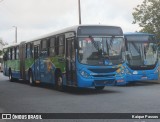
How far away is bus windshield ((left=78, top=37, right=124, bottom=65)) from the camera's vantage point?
1667 cm

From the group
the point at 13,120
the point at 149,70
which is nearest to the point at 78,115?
the point at 13,120

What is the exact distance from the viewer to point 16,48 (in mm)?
28906

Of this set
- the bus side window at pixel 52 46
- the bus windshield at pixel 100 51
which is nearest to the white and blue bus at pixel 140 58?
the bus side window at pixel 52 46

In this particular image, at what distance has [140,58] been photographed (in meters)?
22.2

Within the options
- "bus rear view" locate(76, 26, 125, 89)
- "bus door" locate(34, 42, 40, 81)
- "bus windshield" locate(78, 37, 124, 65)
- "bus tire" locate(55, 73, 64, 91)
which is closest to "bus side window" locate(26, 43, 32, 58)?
"bus door" locate(34, 42, 40, 81)

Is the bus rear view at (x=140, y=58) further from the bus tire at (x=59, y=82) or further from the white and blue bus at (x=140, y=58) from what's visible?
the bus tire at (x=59, y=82)

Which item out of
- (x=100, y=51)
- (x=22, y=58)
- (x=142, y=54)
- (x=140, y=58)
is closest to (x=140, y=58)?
(x=140, y=58)

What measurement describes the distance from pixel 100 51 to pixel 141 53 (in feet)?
19.7

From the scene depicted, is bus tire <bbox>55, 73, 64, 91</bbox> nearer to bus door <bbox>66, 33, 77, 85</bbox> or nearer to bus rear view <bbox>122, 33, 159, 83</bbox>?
bus door <bbox>66, 33, 77, 85</bbox>

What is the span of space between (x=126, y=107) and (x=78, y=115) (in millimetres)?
1912

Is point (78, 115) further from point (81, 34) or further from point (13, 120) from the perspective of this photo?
point (81, 34)

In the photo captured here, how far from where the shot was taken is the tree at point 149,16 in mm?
39000

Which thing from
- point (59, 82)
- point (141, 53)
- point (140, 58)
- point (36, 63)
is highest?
A: point (141, 53)

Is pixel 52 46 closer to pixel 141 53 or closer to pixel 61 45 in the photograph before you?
pixel 61 45
